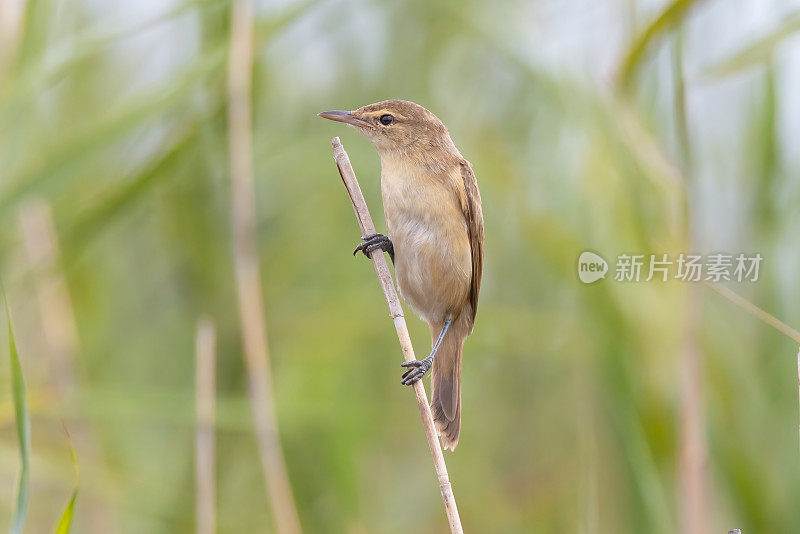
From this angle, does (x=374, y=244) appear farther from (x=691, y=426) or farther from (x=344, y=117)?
(x=691, y=426)

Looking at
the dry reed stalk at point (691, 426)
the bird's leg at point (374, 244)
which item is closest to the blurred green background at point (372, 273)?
the dry reed stalk at point (691, 426)

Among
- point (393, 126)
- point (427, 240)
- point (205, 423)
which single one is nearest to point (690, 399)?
point (427, 240)

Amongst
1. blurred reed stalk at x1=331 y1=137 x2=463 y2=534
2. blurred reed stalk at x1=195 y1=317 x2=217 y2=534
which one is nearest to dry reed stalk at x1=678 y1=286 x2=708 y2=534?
blurred reed stalk at x1=331 y1=137 x2=463 y2=534

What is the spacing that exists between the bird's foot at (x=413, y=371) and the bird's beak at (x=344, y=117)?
1.61 feet

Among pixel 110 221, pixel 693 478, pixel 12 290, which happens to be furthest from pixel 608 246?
pixel 12 290

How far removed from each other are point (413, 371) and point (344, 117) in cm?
53

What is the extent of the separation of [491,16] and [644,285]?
86cm

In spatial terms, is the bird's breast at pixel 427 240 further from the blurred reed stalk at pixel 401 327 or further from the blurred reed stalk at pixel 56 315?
the blurred reed stalk at pixel 56 315

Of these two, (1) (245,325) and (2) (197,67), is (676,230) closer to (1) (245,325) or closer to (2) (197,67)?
(1) (245,325)

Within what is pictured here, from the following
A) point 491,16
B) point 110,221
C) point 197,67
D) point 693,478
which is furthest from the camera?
point 491,16

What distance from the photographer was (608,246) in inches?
75.4

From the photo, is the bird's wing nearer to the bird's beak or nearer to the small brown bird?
the small brown bird

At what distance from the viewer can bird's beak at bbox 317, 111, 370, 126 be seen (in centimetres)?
160

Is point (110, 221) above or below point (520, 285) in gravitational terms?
above
